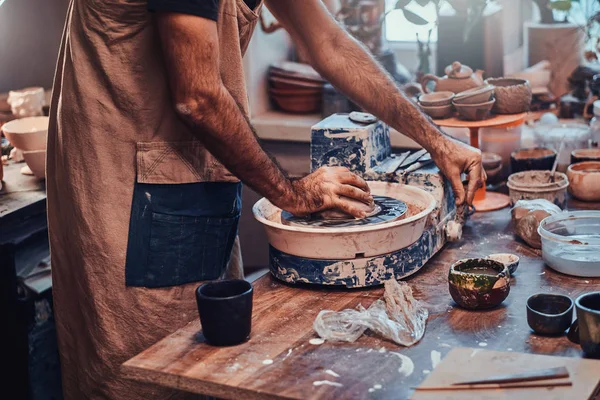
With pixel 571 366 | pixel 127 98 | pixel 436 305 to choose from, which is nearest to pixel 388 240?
pixel 436 305

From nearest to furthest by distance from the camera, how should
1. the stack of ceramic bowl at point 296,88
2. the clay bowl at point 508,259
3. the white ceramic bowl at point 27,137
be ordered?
the clay bowl at point 508,259, the white ceramic bowl at point 27,137, the stack of ceramic bowl at point 296,88

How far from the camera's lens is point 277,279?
Result: 229 cm

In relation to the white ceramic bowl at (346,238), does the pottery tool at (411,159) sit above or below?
above

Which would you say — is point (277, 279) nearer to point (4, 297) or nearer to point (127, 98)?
point (127, 98)

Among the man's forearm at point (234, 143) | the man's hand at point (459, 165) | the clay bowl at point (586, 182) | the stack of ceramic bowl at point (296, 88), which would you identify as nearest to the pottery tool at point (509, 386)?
the man's forearm at point (234, 143)

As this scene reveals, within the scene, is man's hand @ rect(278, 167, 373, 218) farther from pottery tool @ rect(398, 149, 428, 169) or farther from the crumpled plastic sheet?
pottery tool @ rect(398, 149, 428, 169)

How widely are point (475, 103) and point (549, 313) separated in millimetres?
1128

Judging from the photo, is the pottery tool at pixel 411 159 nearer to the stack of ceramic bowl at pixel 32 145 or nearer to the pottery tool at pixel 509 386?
the pottery tool at pixel 509 386

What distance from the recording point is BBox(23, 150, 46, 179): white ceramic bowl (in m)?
3.31

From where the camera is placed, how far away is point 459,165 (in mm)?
2535

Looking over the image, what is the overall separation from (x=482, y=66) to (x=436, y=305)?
225cm

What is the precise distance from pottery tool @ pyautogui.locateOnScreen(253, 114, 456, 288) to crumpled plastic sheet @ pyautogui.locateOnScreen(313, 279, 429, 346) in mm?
154

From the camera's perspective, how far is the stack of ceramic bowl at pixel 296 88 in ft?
14.0

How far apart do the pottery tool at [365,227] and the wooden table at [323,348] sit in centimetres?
6
